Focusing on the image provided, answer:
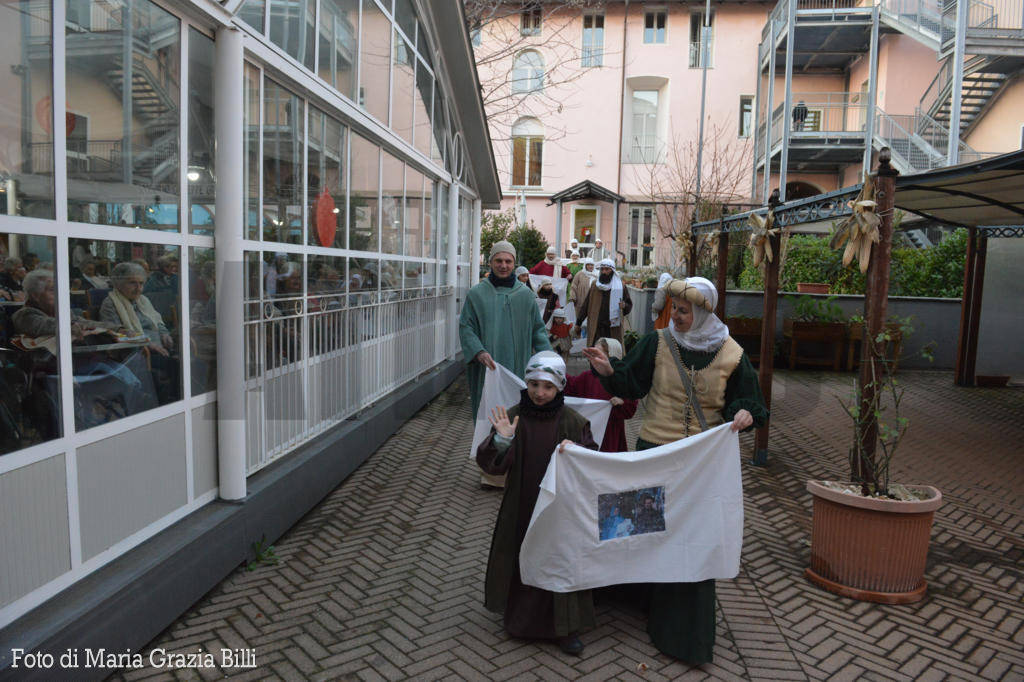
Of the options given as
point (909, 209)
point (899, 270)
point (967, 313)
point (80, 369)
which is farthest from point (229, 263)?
point (899, 270)

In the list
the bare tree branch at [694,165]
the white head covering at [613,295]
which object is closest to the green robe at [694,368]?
the white head covering at [613,295]

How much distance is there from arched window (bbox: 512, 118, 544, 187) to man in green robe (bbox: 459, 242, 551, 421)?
996 inches

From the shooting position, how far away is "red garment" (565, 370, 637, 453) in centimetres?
468

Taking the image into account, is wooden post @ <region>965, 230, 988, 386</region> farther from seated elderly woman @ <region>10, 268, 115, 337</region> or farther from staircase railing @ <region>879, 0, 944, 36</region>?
seated elderly woman @ <region>10, 268, 115, 337</region>

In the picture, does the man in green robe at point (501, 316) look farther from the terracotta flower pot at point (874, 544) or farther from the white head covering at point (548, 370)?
the terracotta flower pot at point (874, 544)

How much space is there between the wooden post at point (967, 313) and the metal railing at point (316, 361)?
960cm

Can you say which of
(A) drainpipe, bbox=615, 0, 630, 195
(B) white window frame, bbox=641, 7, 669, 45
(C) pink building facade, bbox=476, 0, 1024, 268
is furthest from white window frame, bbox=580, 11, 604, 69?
(B) white window frame, bbox=641, 7, 669, 45

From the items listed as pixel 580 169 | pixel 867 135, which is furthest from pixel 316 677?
pixel 580 169

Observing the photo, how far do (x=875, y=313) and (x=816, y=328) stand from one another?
909 centimetres

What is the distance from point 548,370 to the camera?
3662mm

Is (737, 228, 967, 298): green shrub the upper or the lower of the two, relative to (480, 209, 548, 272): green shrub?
lower

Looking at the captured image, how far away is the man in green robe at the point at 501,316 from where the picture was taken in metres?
6.36

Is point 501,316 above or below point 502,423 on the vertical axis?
above

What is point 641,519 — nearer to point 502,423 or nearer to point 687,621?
point 687,621
